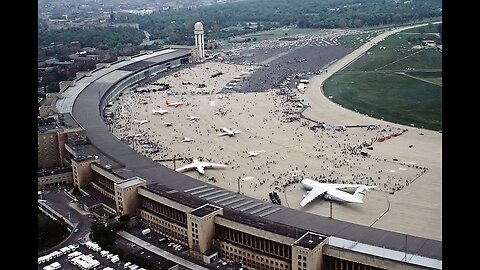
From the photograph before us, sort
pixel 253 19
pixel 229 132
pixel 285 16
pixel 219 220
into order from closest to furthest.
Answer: pixel 219 220
pixel 229 132
pixel 285 16
pixel 253 19

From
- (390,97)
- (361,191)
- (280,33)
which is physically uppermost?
(280,33)

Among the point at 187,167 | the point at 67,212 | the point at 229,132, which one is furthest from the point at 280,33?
the point at 67,212

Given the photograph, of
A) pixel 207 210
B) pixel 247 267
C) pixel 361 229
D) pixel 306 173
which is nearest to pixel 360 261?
pixel 361 229

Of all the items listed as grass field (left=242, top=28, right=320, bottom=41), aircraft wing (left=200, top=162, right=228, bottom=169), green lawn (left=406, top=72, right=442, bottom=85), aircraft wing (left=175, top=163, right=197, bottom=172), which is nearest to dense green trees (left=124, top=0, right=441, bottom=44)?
grass field (left=242, top=28, right=320, bottom=41)

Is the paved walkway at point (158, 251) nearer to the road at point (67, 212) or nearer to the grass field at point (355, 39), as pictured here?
the road at point (67, 212)

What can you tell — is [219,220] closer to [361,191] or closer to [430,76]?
[361,191]
